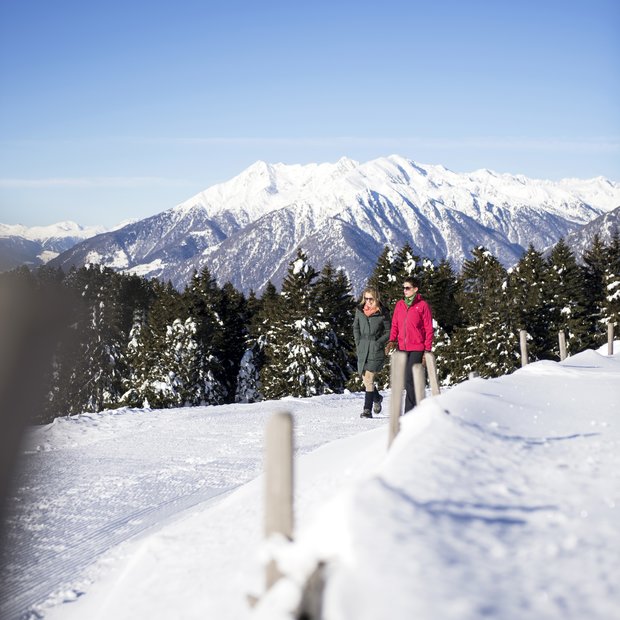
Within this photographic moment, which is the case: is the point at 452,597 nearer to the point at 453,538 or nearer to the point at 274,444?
the point at 453,538

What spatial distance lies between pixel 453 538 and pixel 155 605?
2399 mm

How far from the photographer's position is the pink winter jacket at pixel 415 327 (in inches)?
398

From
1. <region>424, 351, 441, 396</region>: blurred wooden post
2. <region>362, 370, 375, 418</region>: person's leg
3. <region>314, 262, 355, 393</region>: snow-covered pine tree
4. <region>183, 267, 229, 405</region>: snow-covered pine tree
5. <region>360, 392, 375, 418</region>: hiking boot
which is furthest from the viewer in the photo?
<region>183, 267, 229, 405</region>: snow-covered pine tree

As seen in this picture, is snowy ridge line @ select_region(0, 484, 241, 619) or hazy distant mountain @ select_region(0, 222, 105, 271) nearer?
hazy distant mountain @ select_region(0, 222, 105, 271)

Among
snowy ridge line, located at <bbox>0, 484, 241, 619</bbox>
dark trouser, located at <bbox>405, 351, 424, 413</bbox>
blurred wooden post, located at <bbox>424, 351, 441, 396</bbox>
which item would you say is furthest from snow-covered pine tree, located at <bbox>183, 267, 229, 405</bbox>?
snowy ridge line, located at <bbox>0, 484, 241, 619</bbox>

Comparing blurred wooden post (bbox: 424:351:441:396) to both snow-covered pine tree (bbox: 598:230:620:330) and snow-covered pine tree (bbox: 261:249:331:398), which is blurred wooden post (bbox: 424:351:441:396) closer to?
snow-covered pine tree (bbox: 261:249:331:398)

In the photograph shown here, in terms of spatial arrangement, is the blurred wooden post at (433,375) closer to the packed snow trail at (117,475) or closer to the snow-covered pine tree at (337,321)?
the packed snow trail at (117,475)

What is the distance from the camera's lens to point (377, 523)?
3.38 metres

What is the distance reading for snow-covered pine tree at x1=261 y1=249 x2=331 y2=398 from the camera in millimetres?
38125

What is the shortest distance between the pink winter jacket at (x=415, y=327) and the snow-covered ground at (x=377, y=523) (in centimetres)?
105

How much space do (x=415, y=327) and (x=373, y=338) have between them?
171cm

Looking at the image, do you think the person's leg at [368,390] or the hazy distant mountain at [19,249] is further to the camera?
the person's leg at [368,390]

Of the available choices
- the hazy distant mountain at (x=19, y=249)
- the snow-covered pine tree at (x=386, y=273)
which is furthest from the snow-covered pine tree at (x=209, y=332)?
the hazy distant mountain at (x=19, y=249)

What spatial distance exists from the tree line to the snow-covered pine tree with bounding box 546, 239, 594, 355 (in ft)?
0.25
